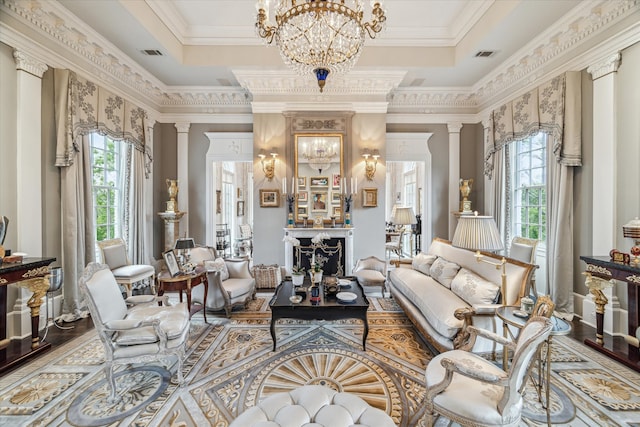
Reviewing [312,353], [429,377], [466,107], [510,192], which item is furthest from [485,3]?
[312,353]

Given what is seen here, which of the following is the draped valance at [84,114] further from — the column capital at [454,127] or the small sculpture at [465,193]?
the small sculpture at [465,193]

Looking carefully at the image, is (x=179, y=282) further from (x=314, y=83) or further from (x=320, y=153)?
(x=314, y=83)

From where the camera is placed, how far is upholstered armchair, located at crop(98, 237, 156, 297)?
14.1 ft

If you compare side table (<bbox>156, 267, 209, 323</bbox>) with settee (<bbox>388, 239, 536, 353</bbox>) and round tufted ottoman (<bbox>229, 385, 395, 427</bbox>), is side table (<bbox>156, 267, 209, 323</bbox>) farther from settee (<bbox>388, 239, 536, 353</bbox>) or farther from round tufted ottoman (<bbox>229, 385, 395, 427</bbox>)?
settee (<bbox>388, 239, 536, 353</bbox>)

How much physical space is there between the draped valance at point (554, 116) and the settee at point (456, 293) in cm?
206

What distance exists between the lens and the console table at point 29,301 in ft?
9.12

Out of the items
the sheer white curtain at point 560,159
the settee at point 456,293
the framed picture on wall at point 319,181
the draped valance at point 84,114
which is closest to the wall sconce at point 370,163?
the framed picture on wall at point 319,181

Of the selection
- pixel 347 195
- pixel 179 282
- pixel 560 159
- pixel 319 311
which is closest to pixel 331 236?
pixel 347 195

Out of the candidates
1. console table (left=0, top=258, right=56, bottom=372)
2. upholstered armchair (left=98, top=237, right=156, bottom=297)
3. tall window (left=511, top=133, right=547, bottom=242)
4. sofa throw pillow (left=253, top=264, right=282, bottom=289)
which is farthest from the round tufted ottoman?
tall window (left=511, top=133, right=547, bottom=242)

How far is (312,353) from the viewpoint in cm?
294

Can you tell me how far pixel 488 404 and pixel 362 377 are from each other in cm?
117

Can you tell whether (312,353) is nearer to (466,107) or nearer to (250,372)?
(250,372)

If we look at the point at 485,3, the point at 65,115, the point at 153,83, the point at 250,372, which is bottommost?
the point at 250,372

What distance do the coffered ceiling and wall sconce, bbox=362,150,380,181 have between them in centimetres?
108
